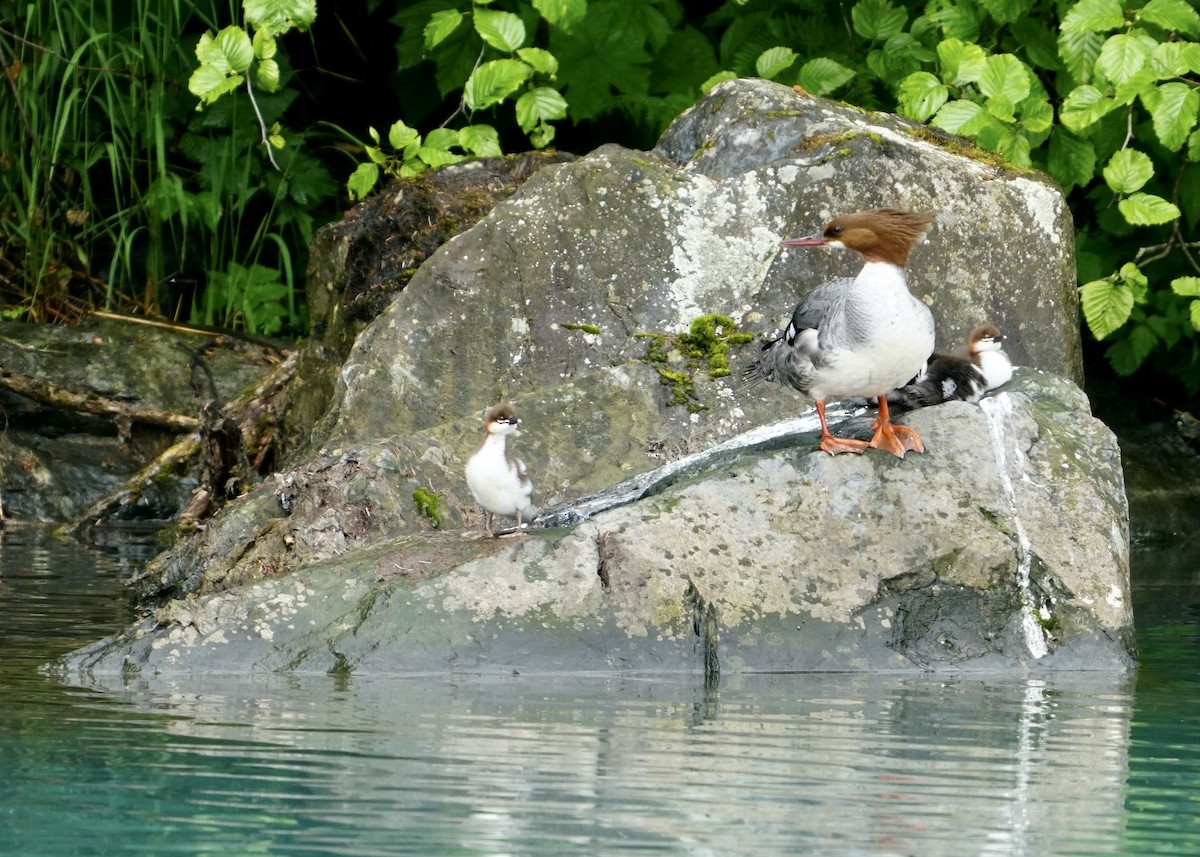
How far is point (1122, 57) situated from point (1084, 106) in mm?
488

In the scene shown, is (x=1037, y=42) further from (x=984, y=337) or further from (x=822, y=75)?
(x=984, y=337)

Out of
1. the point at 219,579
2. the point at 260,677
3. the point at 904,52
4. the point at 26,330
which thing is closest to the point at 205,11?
the point at 26,330

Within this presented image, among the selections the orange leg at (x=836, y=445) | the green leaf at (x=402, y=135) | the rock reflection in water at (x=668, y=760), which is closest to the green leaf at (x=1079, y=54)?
the green leaf at (x=402, y=135)

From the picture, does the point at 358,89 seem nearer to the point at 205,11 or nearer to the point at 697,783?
the point at 205,11

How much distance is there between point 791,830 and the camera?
3.65 m

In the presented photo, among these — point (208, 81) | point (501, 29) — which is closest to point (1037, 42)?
point (501, 29)

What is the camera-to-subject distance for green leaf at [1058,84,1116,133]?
855 cm

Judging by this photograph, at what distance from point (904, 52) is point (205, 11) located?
530 cm

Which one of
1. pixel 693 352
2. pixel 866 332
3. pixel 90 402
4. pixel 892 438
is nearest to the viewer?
pixel 866 332

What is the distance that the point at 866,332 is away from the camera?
5672mm

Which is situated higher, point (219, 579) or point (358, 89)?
point (358, 89)

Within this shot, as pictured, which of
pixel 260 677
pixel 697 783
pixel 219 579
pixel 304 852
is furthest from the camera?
pixel 219 579

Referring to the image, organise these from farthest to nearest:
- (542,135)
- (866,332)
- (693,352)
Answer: (542,135), (693,352), (866,332)

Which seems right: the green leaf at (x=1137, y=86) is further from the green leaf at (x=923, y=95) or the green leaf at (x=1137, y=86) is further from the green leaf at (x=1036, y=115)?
the green leaf at (x=923, y=95)
